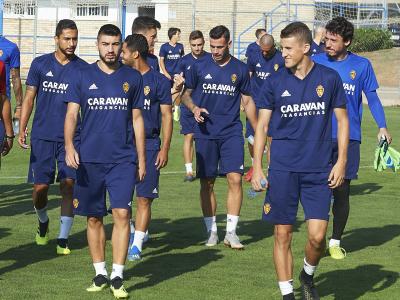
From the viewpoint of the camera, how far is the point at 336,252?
36.8 ft

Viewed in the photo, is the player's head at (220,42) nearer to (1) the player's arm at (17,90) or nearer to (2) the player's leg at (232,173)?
(2) the player's leg at (232,173)

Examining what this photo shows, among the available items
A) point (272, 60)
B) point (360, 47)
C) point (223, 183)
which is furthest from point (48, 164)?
point (360, 47)

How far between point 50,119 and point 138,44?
137 cm

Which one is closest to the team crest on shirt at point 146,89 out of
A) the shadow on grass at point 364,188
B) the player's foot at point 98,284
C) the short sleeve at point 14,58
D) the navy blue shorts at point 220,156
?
the navy blue shorts at point 220,156

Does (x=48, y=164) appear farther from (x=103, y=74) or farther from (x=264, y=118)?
(x=264, y=118)

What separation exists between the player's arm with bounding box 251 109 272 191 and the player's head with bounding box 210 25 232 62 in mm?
3102

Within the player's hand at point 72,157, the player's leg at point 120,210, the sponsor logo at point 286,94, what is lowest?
the player's leg at point 120,210

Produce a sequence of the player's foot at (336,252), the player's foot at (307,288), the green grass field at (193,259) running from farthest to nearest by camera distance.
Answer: the player's foot at (336,252), the green grass field at (193,259), the player's foot at (307,288)

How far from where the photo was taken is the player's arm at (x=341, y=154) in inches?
337

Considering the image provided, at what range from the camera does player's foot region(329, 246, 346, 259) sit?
11172mm

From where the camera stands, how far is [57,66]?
11359 millimetres

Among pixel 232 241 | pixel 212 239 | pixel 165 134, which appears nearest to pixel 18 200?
pixel 212 239

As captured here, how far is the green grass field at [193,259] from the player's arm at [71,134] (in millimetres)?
1113

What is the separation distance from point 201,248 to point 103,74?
306cm
